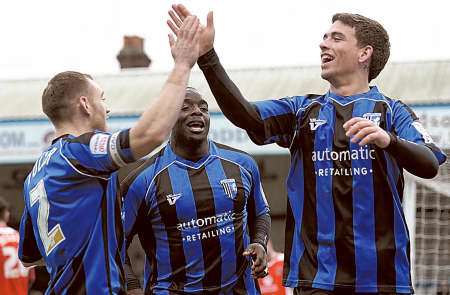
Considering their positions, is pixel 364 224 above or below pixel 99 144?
below

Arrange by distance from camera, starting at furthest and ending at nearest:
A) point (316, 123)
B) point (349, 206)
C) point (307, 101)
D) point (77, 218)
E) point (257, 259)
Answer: point (257, 259) → point (307, 101) → point (316, 123) → point (349, 206) → point (77, 218)

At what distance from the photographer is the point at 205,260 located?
6.70 metres

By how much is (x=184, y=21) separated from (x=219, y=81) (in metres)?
0.41

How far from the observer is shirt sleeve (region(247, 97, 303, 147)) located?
5387 mm

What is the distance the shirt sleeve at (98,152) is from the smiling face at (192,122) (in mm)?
1890

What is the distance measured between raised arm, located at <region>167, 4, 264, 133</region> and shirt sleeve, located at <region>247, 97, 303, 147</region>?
0.04 metres

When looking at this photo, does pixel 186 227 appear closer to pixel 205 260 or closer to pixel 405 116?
pixel 205 260

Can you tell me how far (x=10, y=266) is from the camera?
37.9 feet

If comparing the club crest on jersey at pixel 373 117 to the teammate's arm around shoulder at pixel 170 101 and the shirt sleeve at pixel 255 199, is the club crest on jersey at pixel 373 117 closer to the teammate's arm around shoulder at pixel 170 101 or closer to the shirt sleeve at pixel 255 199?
the teammate's arm around shoulder at pixel 170 101

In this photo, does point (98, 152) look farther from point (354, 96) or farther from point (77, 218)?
point (354, 96)

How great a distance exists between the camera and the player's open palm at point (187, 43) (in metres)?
4.87

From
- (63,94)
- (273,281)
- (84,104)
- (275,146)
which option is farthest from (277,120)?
(275,146)

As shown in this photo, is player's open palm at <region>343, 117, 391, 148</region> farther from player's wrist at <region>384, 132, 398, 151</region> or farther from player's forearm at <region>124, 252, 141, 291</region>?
player's forearm at <region>124, 252, 141, 291</region>

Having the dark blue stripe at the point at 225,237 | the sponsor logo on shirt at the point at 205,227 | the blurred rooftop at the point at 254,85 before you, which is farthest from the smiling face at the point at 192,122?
the blurred rooftop at the point at 254,85
